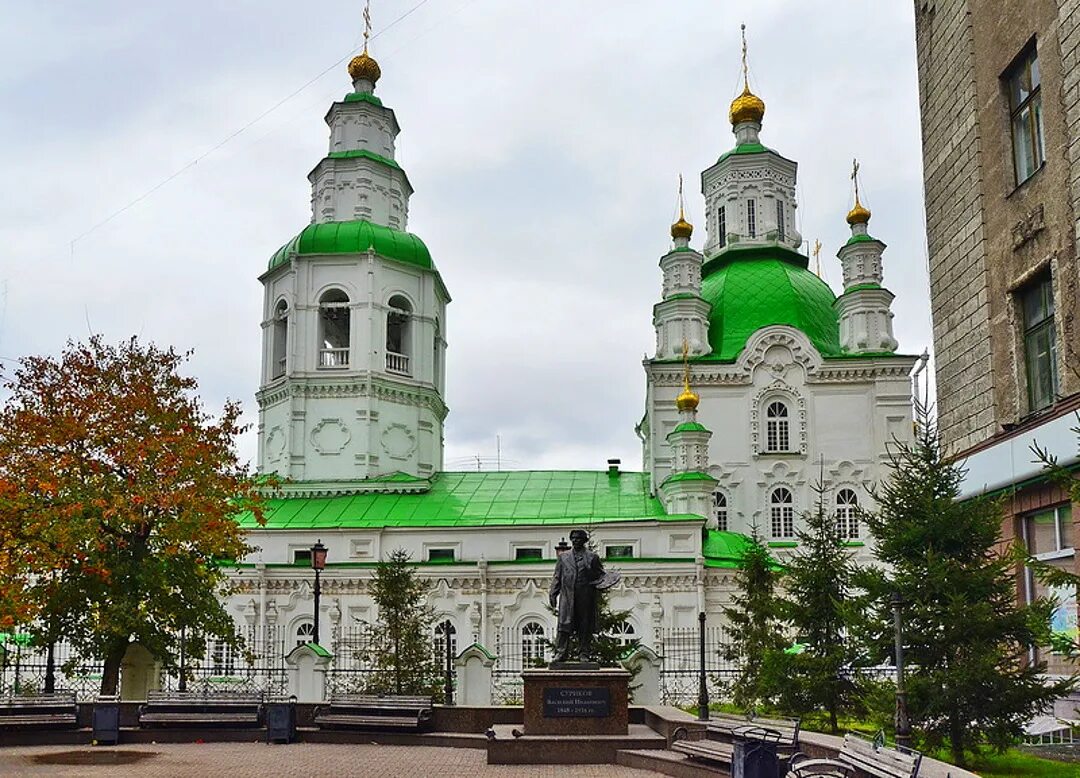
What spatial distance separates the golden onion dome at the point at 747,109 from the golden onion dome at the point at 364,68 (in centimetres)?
1706

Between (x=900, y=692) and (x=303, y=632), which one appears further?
(x=303, y=632)

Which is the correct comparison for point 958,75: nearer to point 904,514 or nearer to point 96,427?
point 904,514

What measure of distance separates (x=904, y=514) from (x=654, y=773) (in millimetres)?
4499

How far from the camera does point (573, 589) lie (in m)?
16.7

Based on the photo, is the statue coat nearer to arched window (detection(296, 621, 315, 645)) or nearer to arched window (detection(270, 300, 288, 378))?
arched window (detection(296, 621, 315, 645))

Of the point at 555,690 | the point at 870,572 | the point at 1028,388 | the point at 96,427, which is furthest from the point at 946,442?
the point at 96,427

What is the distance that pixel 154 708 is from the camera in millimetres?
18641

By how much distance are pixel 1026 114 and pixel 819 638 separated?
8720mm

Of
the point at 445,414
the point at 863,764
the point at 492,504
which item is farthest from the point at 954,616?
the point at 445,414

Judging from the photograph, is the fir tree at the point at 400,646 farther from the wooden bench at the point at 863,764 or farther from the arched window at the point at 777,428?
the arched window at the point at 777,428

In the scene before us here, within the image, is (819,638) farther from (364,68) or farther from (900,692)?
(364,68)

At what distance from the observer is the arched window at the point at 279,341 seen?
49281 mm

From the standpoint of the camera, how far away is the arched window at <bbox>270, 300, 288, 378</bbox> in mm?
49281

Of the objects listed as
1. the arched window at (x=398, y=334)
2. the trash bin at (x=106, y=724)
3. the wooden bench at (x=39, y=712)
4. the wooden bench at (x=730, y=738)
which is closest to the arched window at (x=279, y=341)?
the arched window at (x=398, y=334)
